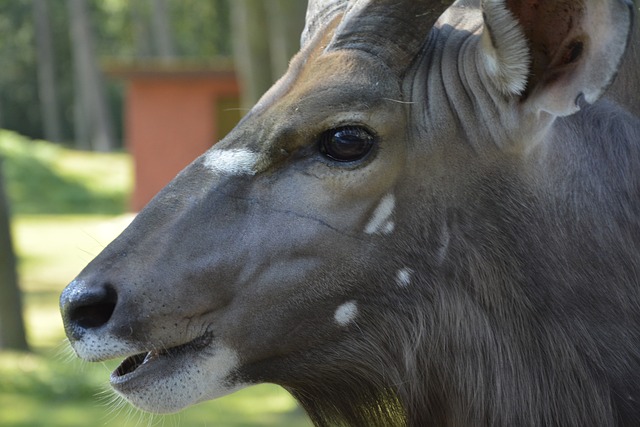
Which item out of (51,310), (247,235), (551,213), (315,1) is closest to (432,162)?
(551,213)

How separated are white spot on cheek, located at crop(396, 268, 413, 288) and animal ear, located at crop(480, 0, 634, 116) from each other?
646 mm

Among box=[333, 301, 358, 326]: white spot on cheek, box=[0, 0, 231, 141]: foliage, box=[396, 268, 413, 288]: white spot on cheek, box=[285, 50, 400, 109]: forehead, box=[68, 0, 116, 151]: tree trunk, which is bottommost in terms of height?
box=[0, 0, 231, 141]: foliage

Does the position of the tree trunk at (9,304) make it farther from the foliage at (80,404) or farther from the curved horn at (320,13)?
the curved horn at (320,13)

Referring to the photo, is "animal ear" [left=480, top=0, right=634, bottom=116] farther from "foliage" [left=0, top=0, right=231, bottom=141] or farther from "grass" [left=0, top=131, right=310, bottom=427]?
"foliage" [left=0, top=0, right=231, bottom=141]

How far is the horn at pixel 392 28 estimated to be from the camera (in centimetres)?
329

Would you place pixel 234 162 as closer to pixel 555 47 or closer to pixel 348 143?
pixel 348 143

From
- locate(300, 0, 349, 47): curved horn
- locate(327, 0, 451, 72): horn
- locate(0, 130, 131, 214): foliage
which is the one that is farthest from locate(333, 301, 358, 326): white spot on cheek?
locate(0, 130, 131, 214): foliage

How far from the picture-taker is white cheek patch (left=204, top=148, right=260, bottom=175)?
10.8 feet

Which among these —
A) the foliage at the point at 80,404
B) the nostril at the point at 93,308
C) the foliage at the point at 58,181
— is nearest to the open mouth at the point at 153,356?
the nostril at the point at 93,308

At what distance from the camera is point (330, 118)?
3273 millimetres

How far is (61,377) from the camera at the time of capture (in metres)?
11.1

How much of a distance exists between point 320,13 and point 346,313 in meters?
1.24

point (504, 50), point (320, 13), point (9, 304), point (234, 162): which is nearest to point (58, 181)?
point (9, 304)

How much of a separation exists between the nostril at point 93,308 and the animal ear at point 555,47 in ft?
4.51
